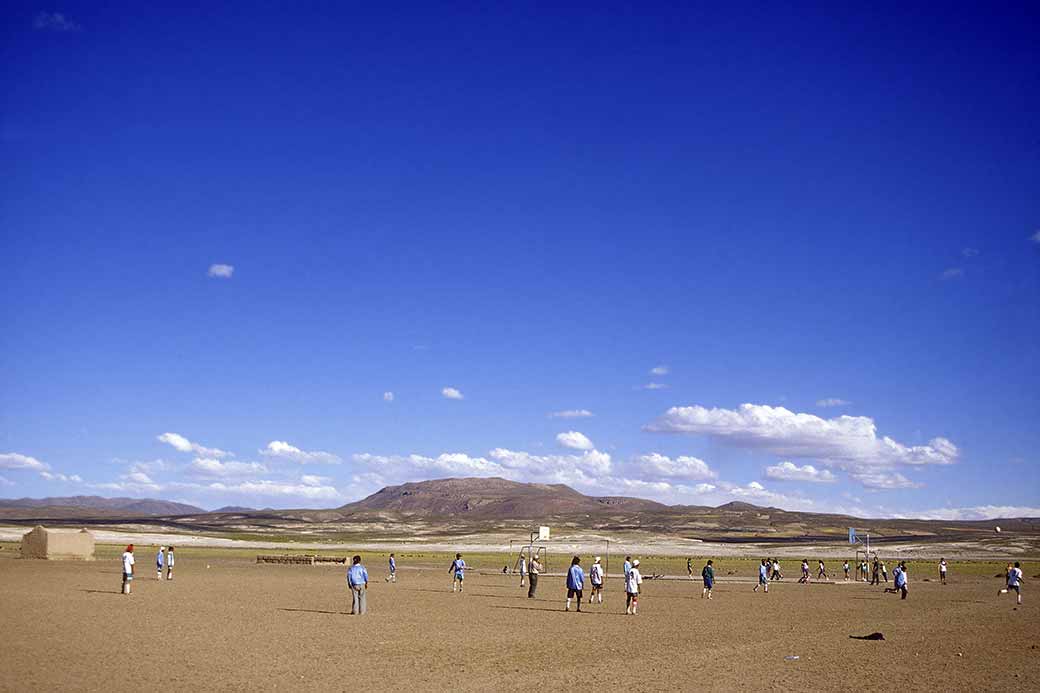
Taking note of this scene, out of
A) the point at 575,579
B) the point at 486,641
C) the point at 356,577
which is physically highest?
the point at 356,577

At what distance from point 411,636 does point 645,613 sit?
1090 centimetres

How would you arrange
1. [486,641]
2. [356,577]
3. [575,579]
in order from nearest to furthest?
1. [486,641]
2. [356,577]
3. [575,579]

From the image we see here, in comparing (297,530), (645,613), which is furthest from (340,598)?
(297,530)

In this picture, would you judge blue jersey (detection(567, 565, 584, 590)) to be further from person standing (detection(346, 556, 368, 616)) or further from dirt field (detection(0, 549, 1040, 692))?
person standing (detection(346, 556, 368, 616))

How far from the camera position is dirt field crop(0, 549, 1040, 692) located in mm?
16438

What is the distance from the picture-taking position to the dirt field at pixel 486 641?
53.9ft

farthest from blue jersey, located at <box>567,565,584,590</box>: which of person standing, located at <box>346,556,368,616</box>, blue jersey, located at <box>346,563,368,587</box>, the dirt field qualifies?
blue jersey, located at <box>346,563,368,587</box>

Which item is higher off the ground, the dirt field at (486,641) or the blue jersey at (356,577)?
the blue jersey at (356,577)

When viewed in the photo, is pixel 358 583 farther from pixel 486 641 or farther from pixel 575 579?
pixel 575 579

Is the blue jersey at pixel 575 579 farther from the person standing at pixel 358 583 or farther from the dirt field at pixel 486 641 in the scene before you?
the person standing at pixel 358 583

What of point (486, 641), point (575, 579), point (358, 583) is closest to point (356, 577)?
point (358, 583)

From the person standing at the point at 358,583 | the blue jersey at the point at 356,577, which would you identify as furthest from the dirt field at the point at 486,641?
the blue jersey at the point at 356,577

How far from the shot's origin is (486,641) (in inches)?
873

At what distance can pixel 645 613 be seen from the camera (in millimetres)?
31281
